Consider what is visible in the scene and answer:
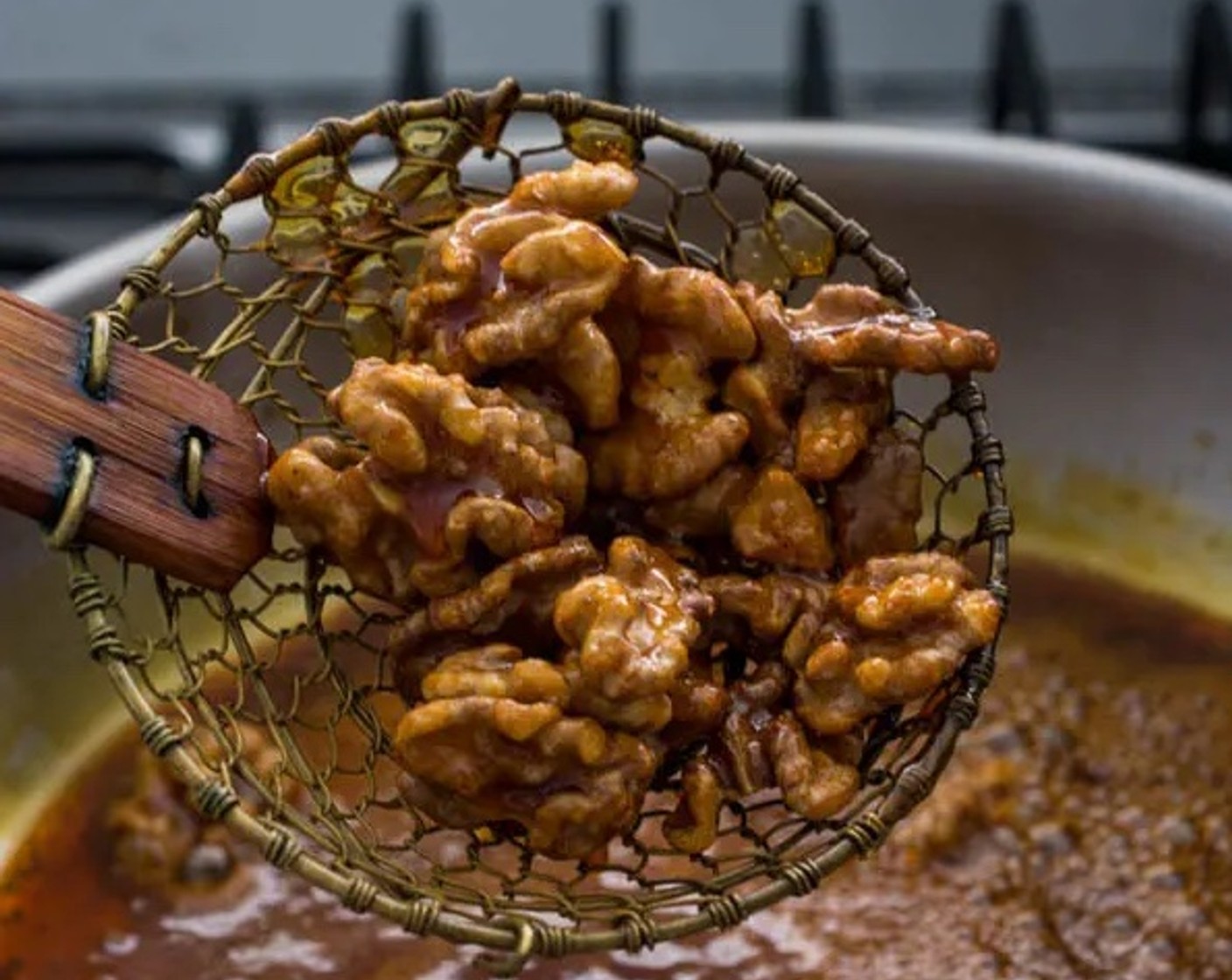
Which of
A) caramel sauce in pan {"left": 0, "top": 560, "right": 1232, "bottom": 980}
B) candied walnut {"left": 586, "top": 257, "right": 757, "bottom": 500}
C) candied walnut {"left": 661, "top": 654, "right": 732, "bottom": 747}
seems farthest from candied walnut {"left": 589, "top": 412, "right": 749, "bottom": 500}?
caramel sauce in pan {"left": 0, "top": 560, "right": 1232, "bottom": 980}

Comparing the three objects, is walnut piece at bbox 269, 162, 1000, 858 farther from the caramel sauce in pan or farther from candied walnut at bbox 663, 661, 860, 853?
the caramel sauce in pan

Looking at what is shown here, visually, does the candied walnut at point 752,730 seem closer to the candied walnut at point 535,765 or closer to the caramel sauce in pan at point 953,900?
the candied walnut at point 535,765

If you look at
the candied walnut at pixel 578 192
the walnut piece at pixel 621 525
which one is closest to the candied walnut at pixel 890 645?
the walnut piece at pixel 621 525

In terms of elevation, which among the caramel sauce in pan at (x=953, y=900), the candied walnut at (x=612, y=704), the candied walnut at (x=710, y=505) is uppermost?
A: the candied walnut at (x=710, y=505)

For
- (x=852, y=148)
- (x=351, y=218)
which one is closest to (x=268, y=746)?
(x=351, y=218)

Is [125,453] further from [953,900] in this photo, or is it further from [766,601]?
[953,900]

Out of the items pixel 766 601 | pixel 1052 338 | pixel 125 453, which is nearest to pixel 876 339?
pixel 766 601
